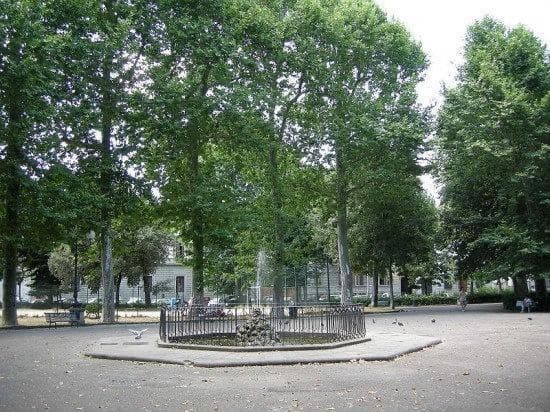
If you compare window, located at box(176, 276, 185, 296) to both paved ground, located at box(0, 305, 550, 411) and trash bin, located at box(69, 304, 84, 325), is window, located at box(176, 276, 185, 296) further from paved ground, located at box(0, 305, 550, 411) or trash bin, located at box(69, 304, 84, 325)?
paved ground, located at box(0, 305, 550, 411)

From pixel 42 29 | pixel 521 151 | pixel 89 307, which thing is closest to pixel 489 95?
pixel 521 151

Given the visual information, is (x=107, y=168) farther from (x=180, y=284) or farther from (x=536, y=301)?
(x=180, y=284)

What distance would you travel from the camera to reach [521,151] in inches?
1320

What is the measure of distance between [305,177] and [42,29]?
61.7 ft

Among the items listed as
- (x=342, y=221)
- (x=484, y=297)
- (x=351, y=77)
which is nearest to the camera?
(x=351, y=77)

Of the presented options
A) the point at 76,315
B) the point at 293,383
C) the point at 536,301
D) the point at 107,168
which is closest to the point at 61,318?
the point at 76,315

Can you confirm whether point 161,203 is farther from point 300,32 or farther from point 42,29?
point 300,32

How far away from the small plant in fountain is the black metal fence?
24cm

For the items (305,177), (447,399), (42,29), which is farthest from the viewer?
(305,177)

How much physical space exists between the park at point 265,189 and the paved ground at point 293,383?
0.26 feet

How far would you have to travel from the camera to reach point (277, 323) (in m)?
17.9

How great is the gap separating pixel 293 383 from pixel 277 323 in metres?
7.81

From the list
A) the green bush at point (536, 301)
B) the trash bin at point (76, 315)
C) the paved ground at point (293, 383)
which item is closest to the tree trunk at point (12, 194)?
the trash bin at point (76, 315)

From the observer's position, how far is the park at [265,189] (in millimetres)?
11258
